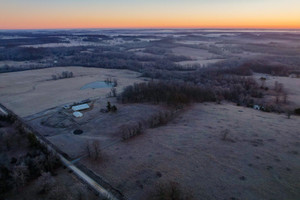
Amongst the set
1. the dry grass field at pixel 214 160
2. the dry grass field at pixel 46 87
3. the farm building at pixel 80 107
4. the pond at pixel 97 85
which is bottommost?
the pond at pixel 97 85

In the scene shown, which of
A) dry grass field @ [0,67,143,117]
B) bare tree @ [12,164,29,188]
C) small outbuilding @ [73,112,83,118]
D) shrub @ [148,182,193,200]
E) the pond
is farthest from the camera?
the pond

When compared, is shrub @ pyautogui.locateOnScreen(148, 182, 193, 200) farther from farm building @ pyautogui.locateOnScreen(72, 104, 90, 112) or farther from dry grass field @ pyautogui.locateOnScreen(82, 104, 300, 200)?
farm building @ pyautogui.locateOnScreen(72, 104, 90, 112)

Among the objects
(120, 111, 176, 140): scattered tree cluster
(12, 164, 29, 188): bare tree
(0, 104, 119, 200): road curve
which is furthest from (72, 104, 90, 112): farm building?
(12, 164, 29, 188): bare tree

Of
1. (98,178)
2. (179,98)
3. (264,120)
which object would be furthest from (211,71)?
(98,178)

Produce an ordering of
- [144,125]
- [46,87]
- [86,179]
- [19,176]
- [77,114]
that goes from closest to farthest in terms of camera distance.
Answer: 1. [19,176]
2. [86,179]
3. [144,125]
4. [77,114]
5. [46,87]

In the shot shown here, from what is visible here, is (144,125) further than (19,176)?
Yes

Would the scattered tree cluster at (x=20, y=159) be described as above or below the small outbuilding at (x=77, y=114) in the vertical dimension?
above

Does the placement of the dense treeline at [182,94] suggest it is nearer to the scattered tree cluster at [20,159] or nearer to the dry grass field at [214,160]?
the dry grass field at [214,160]

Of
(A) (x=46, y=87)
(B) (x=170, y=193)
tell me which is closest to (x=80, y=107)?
(A) (x=46, y=87)

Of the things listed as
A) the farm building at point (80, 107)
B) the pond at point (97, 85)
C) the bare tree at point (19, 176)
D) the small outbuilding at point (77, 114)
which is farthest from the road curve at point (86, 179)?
the pond at point (97, 85)

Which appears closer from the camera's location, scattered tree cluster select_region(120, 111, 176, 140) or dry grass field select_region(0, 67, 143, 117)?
scattered tree cluster select_region(120, 111, 176, 140)

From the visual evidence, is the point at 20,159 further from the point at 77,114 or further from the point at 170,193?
the point at 170,193
